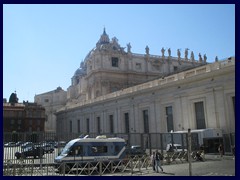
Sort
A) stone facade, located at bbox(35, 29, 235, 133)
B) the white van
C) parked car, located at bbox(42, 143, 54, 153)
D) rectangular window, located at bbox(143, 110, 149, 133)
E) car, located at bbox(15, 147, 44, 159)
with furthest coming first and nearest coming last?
rectangular window, located at bbox(143, 110, 149, 133) < stone facade, located at bbox(35, 29, 235, 133) < the white van < car, located at bbox(15, 147, 44, 159) < parked car, located at bbox(42, 143, 54, 153)

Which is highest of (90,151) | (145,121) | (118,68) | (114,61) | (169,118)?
(114,61)

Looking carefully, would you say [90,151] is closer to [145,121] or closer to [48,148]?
[48,148]

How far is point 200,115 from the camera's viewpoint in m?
36.1

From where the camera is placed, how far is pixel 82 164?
843 inches

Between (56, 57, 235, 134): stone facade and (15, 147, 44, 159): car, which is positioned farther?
(56, 57, 235, 134): stone facade

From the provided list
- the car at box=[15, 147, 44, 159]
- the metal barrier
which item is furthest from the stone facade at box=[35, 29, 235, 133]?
the car at box=[15, 147, 44, 159]

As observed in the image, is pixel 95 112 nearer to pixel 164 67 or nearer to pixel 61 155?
pixel 164 67

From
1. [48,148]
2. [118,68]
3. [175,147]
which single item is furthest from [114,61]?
[48,148]

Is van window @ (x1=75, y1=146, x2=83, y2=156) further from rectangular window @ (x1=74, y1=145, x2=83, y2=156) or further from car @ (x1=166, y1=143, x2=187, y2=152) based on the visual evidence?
car @ (x1=166, y1=143, x2=187, y2=152)

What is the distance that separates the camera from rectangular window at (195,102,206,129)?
117 ft

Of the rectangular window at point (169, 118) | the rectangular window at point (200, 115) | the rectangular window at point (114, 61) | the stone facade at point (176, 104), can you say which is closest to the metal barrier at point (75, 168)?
the stone facade at point (176, 104)

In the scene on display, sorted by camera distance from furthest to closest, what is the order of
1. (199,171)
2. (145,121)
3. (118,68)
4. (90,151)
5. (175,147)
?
1. (118,68)
2. (145,121)
3. (175,147)
4. (90,151)
5. (199,171)

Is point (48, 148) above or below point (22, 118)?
below
